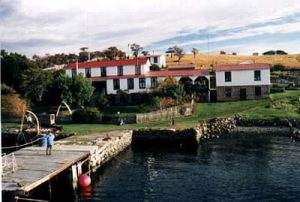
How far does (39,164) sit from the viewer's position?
39.4 meters

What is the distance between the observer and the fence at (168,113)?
70.4 metres

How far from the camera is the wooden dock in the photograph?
3269 cm

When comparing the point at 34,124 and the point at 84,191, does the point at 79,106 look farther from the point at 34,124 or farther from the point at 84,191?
the point at 84,191

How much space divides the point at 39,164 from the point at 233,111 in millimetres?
43970

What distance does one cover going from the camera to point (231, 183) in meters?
39.6

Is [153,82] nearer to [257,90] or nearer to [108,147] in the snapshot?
[257,90]

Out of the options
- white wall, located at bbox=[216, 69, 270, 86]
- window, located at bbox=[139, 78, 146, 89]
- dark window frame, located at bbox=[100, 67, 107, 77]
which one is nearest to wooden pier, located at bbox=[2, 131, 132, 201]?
window, located at bbox=[139, 78, 146, 89]

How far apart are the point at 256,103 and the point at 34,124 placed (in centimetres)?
3833

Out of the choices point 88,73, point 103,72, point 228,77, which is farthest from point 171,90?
point 88,73

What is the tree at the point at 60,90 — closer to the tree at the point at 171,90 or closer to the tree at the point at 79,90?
the tree at the point at 79,90

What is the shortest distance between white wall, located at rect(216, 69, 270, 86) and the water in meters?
28.4

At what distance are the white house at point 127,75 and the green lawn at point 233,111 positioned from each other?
8.48m

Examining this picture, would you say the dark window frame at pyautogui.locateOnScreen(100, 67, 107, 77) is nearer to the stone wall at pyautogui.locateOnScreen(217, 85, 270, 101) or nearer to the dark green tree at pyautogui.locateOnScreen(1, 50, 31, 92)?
the dark green tree at pyautogui.locateOnScreen(1, 50, 31, 92)

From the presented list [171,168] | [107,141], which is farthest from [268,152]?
[107,141]
